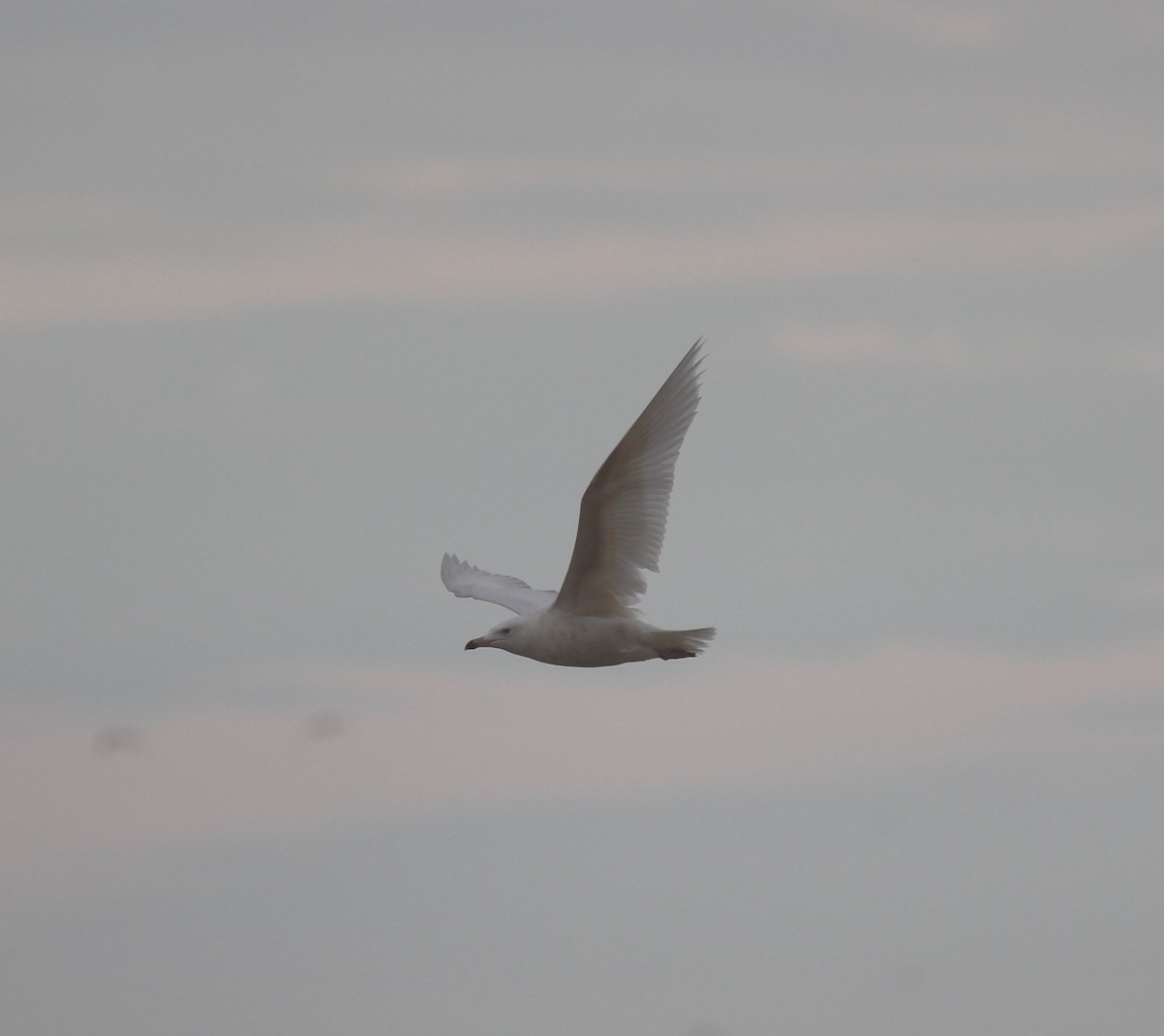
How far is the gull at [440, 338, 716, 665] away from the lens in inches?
1105

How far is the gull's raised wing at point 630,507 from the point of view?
28.0 metres

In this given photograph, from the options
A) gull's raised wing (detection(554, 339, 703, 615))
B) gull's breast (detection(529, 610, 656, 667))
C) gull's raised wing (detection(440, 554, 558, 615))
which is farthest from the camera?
gull's raised wing (detection(440, 554, 558, 615))

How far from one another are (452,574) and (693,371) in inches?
431

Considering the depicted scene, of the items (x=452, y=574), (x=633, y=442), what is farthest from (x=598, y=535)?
(x=452, y=574)

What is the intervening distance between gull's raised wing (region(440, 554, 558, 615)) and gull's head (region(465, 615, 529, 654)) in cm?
323

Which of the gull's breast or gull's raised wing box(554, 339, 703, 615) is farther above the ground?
gull's raised wing box(554, 339, 703, 615)

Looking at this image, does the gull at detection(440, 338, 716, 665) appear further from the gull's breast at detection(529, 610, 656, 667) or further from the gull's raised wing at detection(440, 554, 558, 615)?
the gull's raised wing at detection(440, 554, 558, 615)

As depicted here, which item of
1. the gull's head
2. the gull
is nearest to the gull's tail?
the gull

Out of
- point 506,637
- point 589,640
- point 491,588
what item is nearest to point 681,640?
point 589,640

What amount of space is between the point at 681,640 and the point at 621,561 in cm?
132

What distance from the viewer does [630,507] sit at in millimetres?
28500

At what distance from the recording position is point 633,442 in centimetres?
2811

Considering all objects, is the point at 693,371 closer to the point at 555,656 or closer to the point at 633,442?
the point at 633,442

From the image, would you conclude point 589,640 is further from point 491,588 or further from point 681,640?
point 491,588
